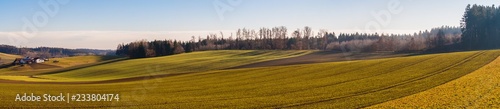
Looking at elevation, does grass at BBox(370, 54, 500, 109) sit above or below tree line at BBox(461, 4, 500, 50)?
below

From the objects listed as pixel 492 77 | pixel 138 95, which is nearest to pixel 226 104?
pixel 138 95

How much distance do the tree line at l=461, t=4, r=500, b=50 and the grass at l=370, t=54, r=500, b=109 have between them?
3623 inches

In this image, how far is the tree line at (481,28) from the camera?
108 m

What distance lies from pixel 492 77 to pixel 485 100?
362 inches

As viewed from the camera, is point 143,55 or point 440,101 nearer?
point 440,101

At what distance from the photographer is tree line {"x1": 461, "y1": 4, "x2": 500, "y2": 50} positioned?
108 m

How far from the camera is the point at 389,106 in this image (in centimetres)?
2147

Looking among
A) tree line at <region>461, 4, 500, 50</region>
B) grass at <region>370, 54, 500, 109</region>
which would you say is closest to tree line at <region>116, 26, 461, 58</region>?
tree line at <region>461, 4, 500, 50</region>

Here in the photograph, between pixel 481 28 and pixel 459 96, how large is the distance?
105701mm

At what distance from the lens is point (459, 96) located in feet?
74.2

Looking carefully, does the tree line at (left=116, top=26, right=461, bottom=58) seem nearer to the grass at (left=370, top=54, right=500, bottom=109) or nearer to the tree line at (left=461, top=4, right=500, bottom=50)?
the tree line at (left=461, top=4, right=500, bottom=50)

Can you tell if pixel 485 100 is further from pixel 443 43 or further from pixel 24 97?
pixel 443 43

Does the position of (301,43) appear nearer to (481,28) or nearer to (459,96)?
(481,28)

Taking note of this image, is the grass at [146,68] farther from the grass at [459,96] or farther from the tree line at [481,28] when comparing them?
the tree line at [481,28]
